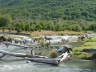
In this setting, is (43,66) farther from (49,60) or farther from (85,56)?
(85,56)

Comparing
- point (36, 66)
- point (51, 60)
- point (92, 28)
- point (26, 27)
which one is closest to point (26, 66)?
point (36, 66)

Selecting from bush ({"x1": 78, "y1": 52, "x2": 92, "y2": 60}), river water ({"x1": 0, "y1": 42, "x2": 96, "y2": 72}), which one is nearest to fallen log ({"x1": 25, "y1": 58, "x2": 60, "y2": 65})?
river water ({"x1": 0, "y1": 42, "x2": 96, "y2": 72})

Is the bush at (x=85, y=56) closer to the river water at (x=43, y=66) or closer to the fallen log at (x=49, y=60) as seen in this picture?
the river water at (x=43, y=66)

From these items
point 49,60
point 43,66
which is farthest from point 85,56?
point 43,66

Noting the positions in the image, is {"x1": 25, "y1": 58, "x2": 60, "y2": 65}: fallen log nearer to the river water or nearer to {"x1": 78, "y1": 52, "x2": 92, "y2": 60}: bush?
the river water

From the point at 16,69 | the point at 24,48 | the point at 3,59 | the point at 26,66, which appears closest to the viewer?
the point at 16,69

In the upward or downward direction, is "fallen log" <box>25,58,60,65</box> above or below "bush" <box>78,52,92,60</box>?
above

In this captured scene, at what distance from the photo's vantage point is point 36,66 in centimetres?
3497

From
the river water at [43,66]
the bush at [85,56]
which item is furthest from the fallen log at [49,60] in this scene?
the bush at [85,56]

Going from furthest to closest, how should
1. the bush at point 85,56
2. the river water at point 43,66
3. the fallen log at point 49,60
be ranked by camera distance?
the bush at point 85,56, the fallen log at point 49,60, the river water at point 43,66

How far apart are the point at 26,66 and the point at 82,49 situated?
52.3ft

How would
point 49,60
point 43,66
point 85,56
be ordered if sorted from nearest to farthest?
point 43,66
point 49,60
point 85,56

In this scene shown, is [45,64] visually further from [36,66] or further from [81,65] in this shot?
[81,65]

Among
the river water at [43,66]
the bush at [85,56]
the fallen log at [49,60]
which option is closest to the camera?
the river water at [43,66]
